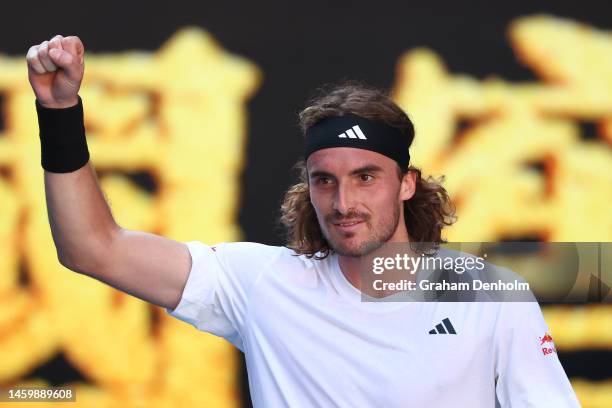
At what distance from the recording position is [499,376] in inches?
97.9

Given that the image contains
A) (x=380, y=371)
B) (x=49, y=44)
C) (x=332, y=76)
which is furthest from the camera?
(x=332, y=76)

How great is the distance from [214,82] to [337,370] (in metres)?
1.69

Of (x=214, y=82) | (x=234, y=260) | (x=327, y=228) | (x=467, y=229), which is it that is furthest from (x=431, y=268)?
(x=214, y=82)

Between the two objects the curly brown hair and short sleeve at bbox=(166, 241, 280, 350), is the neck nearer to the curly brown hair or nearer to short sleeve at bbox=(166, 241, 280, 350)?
the curly brown hair

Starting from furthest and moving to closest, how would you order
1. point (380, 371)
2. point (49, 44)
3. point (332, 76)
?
point (332, 76) → point (380, 371) → point (49, 44)

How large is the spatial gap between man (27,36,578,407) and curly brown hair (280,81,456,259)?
0.5 inches

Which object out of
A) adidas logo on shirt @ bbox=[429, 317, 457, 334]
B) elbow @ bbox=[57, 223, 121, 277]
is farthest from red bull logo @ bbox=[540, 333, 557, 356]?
elbow @ bbox=[57, 223, 121, 277]

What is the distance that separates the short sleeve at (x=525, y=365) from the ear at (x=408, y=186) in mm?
494

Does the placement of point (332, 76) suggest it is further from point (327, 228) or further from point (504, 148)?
point (327, 228)

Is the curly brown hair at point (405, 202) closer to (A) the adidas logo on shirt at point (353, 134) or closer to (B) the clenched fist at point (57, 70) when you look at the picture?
(A) the adidas logo on shirt at point (353, 134)

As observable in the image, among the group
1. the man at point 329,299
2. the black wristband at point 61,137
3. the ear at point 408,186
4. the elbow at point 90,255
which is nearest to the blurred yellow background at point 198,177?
the ear at point 408,186

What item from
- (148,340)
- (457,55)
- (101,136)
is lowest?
(148,340)

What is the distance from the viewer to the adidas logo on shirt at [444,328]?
2545mm

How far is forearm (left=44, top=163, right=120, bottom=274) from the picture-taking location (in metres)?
2.28
